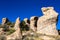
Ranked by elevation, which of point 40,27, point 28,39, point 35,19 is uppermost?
point 35,19

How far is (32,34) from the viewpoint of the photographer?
197 ft

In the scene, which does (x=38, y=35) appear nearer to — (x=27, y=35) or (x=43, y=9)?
(x=27, y=35)

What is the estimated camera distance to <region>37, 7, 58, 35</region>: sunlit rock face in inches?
2376

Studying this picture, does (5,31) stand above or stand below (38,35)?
above

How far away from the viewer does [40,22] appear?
63594 millimetres

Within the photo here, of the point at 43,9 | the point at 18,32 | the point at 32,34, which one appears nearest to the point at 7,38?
the point at 18,32

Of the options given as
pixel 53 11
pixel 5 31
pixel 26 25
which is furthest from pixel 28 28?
pixel 53 11

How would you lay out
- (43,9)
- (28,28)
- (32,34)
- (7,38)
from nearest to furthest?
(7,38) → (32,34) → (43,9) → (28,28)

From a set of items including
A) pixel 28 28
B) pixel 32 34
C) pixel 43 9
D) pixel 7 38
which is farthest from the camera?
pixel 28 28

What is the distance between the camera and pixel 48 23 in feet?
201

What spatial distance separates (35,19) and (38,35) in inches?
488

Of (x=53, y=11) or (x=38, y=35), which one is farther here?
(x=53, y=11)

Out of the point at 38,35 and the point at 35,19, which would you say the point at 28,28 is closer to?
the point at 35,19

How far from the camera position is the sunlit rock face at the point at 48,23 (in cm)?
6034
